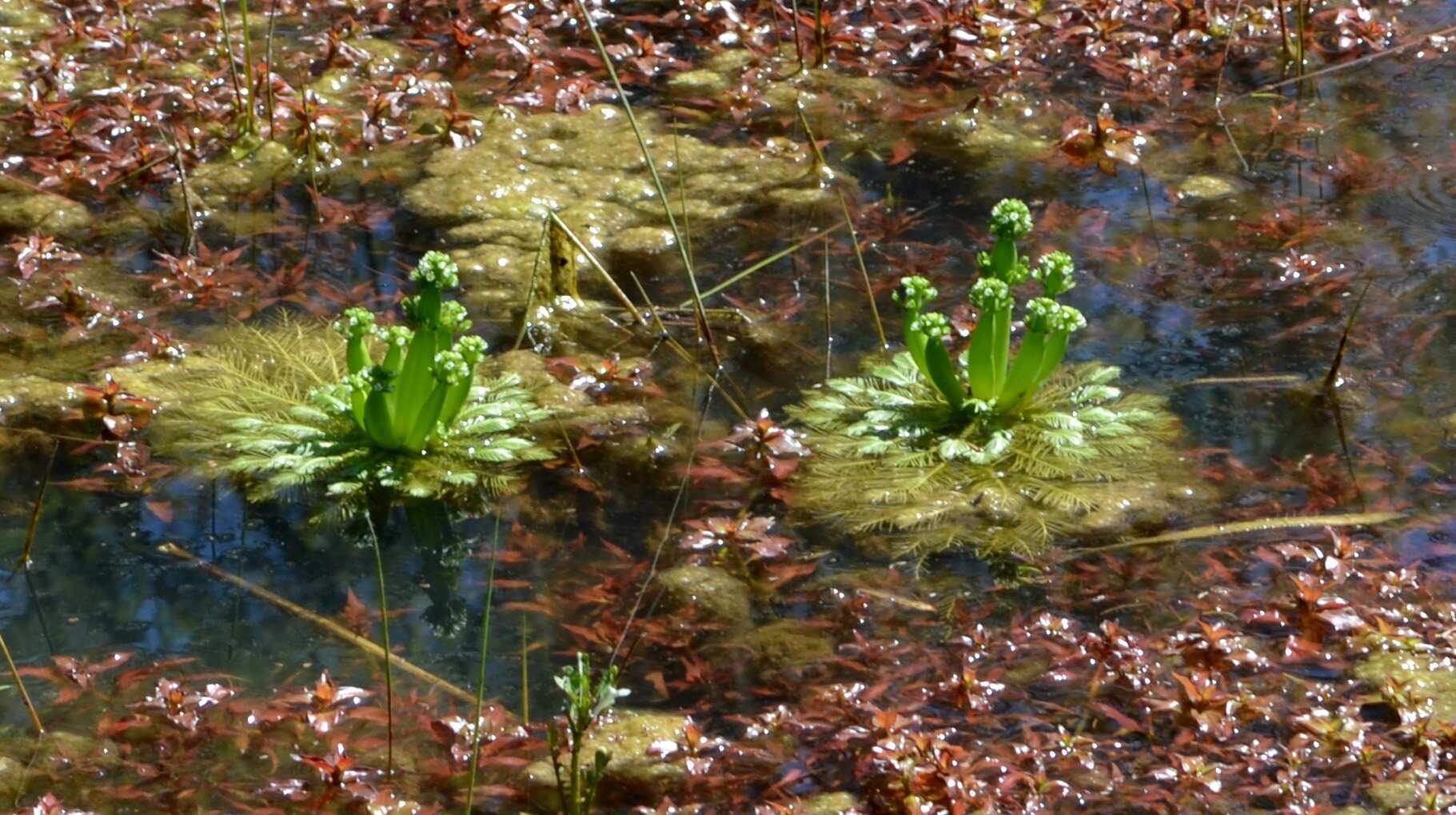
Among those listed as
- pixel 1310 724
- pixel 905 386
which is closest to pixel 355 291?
pixel 905 386

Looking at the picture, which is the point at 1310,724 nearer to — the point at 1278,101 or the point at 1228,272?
the point at 1228,272

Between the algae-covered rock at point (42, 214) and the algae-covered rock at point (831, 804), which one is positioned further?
the algae-covered rock at point (42, 214)

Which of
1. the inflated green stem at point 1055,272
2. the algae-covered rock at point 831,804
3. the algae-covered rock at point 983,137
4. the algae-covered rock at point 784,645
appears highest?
the inflated green stem at point 1055,272

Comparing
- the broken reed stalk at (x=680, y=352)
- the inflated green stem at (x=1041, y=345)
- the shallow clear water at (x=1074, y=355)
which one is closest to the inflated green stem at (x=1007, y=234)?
the inflated green stem at (x=1041, y=345)

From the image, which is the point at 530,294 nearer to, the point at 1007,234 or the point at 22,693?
the point at 1007,234

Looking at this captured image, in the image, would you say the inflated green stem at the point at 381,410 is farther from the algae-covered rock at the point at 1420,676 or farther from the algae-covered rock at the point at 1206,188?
the algae-covered rock at the point at 1206,188

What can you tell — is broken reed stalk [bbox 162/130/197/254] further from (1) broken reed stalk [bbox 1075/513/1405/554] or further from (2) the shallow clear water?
(1) broken reed stalk [bbox 1075/513/1405/554]
